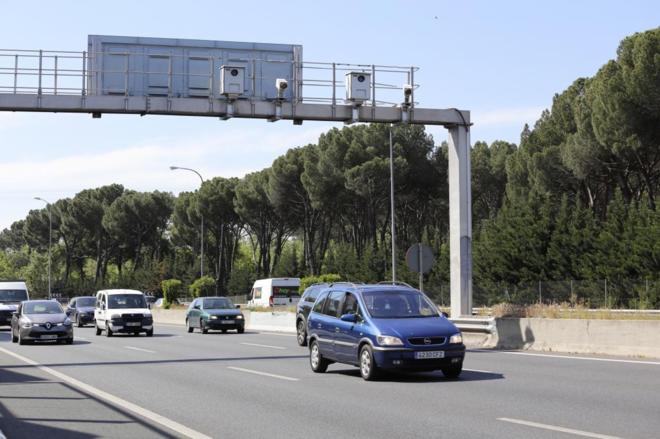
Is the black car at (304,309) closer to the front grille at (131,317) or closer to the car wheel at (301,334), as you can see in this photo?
the car wheel at (301,334)

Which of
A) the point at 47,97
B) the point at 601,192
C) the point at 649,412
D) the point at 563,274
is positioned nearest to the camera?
the point at 649,412

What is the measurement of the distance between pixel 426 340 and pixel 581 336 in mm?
7505

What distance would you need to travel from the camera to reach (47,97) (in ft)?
84.3

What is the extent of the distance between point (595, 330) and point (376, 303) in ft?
22.4

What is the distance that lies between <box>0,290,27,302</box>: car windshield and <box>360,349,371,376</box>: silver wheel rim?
34.2 meters

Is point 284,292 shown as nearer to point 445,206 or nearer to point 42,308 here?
point 42,308

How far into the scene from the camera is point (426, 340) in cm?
1491

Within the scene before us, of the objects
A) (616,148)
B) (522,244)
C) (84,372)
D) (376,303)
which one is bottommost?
(84,372)

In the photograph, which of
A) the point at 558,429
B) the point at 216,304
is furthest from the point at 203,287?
the point at 558,429

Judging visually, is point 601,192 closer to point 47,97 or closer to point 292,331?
point 292,331

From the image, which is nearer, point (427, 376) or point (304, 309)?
point (427, 376)

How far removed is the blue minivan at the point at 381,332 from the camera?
14.9 metres

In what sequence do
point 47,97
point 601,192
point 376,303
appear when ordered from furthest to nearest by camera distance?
point 601,192 → point 47,97 → point 376,303

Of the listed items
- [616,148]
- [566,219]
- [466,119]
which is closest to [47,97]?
[466,119]
